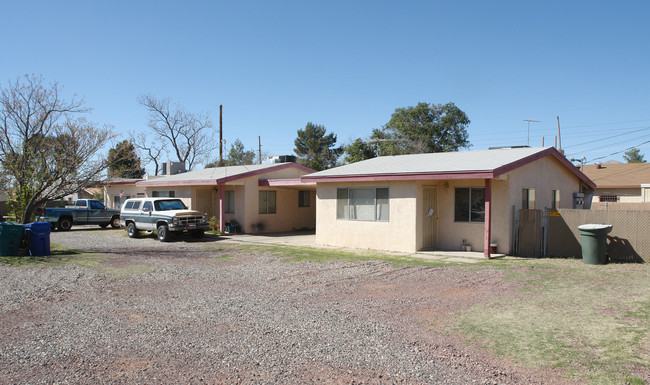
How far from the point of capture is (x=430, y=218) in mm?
16219

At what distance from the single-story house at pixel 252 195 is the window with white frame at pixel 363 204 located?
448 centimetres

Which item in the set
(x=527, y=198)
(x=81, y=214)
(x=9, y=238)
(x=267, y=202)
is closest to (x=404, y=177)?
(x=527, y=198)

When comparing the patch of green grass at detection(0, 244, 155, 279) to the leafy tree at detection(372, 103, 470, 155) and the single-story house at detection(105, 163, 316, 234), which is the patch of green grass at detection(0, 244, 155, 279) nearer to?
the single-story house at detection(105, 163, 316, 234)

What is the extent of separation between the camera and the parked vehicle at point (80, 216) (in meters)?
26.0

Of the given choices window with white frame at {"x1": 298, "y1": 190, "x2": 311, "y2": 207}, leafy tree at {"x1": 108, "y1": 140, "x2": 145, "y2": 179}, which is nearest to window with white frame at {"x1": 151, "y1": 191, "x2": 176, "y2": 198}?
leafy tree at {"x1": 108, "y1": 140, "x2": 145, "y2": 179}

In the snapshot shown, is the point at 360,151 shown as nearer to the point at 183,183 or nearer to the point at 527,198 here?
the point at 183,183

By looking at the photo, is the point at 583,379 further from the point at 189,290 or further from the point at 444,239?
the point at 444,239

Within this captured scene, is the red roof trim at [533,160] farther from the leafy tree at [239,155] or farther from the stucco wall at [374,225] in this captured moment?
the leafy tree at [239,155]

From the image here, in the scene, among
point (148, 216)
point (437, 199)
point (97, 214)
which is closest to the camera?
point (437, 199)

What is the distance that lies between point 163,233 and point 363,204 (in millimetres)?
8581

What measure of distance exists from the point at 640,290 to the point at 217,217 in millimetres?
19700

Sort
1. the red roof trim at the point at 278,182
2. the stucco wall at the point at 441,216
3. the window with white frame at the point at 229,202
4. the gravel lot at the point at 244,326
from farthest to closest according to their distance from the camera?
1. the window with white frame at the point at 229,202
2. the red roof trim at the point at 278,182
3. the stucco wall at the point at 441,216
4. the gravel lot at the point at 244,326

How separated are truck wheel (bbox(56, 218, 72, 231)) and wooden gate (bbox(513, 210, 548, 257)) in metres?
23.3

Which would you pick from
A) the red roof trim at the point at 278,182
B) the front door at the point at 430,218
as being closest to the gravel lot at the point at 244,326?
the front door at the point at 430,218
